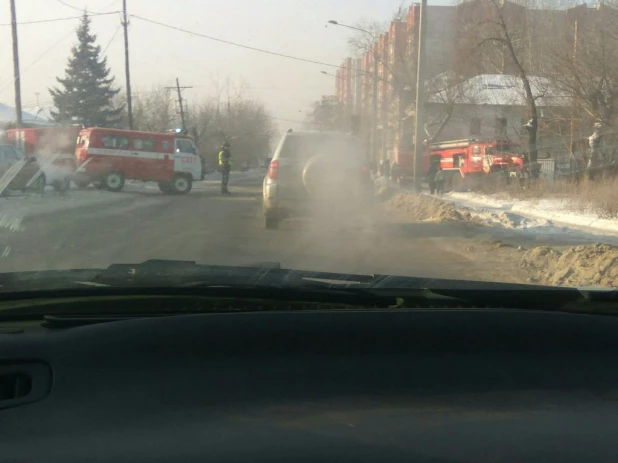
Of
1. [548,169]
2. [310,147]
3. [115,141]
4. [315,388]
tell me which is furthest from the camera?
[548,169]

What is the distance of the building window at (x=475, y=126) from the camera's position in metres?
42.4

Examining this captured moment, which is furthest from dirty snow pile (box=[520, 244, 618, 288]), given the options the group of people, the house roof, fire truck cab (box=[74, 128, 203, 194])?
the group of people

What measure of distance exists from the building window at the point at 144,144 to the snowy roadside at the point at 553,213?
30.6 feet

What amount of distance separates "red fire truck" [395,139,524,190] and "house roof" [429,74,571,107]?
221 cm

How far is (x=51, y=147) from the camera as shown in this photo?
1683cm

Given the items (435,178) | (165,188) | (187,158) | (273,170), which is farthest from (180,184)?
(435,178)

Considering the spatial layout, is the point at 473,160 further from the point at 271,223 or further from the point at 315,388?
the point at 315,388

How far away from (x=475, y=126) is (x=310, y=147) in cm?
3289

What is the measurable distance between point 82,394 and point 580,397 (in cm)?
159

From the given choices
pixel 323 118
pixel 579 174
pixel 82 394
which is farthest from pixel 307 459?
pixel 323 118

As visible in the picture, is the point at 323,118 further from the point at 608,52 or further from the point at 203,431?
the point at 203,431

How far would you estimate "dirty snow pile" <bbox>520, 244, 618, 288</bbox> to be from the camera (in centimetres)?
779

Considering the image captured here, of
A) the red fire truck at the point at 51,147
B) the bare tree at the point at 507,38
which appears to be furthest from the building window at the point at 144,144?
the bare tree at the point at 507,38

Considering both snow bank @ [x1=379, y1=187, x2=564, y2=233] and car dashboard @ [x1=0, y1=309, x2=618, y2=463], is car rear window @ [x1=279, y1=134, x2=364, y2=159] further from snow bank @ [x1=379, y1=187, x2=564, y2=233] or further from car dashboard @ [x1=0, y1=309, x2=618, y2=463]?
car dashboard @ [x1=0, y1=309, x2=618, y2=463]
